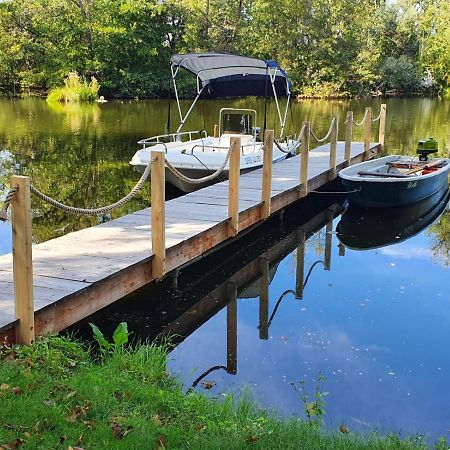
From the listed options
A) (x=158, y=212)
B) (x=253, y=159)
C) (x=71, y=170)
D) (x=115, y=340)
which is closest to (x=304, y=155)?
(x=253, y=159)

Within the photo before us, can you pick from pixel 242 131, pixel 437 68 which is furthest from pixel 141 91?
pixel 242 131

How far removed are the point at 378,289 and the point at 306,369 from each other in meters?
2.58

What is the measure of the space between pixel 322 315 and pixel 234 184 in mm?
2052

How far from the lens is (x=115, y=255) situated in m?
6.28

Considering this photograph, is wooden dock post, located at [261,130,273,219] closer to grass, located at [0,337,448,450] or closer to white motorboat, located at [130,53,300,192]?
white motorboat, located at [130,53,300,192]

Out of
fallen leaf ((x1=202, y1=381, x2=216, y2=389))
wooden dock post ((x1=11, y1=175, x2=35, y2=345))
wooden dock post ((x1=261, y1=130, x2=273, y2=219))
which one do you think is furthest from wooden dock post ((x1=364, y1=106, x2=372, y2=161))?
wooden dock post ((x1=11, y1=175, x2=35, y2=345))

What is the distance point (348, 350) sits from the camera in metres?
5.99

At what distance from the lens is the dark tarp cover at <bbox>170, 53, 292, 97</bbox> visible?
45.0 feet

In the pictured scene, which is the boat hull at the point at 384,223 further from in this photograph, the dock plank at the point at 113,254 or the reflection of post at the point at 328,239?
the dock plank at the point at 113,254

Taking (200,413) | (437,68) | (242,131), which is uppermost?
(437,68)

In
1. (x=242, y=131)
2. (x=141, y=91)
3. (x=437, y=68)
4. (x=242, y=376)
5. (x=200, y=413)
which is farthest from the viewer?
(x=437, y=68)

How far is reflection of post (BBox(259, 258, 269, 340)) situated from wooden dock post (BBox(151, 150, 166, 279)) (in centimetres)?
125

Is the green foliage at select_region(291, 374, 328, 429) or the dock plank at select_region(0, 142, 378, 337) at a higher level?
the dock plank at select_region(0, 142, 378, 337)

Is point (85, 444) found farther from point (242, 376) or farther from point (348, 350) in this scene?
point (348, 350)
